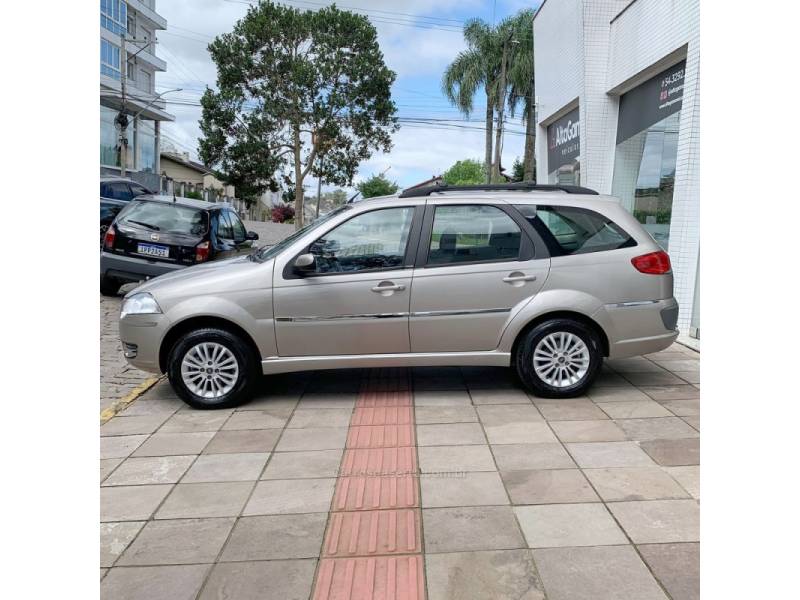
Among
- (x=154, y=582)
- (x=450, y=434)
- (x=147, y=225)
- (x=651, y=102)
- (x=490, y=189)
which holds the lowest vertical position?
(x=154, y=582)

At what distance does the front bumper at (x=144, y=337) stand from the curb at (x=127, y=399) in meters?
0.44

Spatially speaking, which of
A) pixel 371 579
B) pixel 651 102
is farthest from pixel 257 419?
pixel 651 102

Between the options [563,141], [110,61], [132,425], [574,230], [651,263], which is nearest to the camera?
[132,425]

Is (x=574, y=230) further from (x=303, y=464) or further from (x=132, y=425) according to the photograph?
(x=132, y=425)

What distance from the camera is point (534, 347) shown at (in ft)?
18.8

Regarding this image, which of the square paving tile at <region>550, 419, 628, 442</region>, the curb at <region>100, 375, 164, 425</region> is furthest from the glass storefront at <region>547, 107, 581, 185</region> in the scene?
the curb at <region>100, 375, 164, 425</region>

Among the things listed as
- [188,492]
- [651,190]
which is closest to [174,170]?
[651,190]

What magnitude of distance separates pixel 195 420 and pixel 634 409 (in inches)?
137

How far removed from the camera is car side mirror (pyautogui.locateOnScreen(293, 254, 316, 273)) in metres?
5.56

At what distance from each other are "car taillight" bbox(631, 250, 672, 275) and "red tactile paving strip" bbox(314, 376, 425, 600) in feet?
7.29
